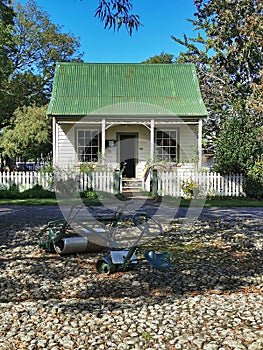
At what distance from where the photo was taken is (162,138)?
21.4 metres

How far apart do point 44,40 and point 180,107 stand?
2096 cm

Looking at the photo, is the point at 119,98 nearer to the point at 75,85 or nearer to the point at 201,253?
the point at 75,85

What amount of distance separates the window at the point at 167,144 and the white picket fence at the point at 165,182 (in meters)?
4.43

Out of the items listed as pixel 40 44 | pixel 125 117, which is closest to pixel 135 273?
pixel 125 117

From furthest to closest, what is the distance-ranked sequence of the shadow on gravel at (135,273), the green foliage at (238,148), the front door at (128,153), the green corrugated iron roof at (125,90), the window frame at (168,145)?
1. the window frame at (168,145)
2. the front door at (128,153)
3. the green corrugated iron roof at (125,90)
4. the green foliage at (238,148)
5. the shadow on gravel at (135,273)

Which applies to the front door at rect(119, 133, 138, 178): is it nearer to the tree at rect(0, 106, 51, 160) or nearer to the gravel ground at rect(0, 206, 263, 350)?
the tree at rect(0, 106, 51, 160)

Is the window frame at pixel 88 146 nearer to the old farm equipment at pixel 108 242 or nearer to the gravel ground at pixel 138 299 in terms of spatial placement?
the old farm equipment at pixel 108 242

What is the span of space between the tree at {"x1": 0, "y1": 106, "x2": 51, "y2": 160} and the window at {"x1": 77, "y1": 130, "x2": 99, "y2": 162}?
15.3 ft

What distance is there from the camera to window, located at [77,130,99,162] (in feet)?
69.0

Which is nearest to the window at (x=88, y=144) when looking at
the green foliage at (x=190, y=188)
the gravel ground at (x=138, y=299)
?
the green foliage at (x=190, y=188)

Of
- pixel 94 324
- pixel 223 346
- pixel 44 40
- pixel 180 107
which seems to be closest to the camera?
pixel 223 346

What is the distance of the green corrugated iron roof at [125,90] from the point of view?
65.5 ft

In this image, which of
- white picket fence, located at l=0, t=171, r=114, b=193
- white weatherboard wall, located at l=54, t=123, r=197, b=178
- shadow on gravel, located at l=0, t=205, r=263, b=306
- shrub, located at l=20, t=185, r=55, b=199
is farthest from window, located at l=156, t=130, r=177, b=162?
shadow on gravel, located at l=0, t=205, r=263, b=306

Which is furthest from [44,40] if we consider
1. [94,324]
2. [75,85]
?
[94,324]
